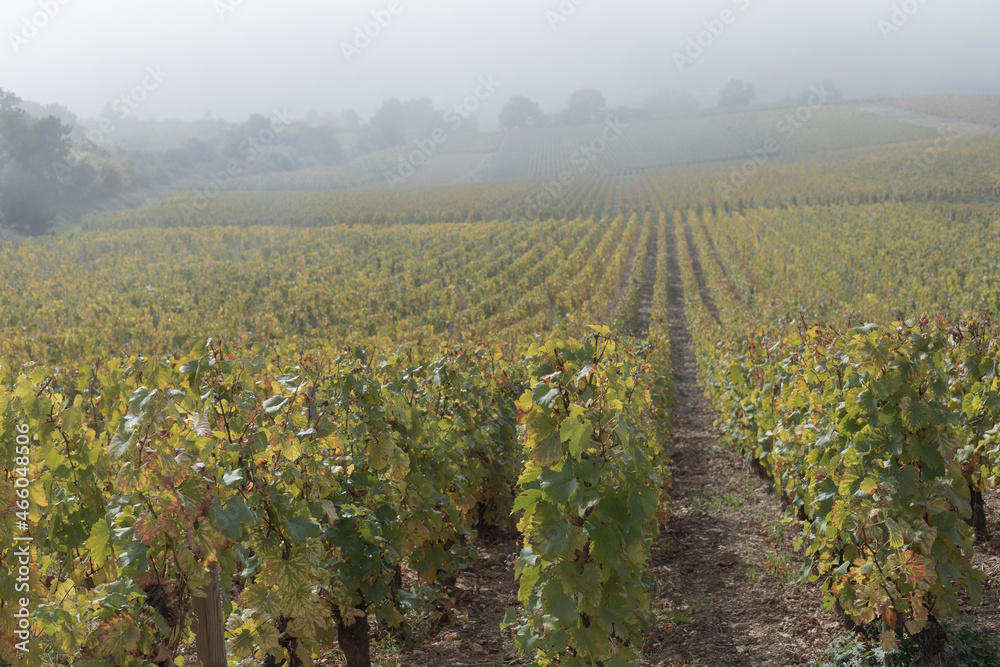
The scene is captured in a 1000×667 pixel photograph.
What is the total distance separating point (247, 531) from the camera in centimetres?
289

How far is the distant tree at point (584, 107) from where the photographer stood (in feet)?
627

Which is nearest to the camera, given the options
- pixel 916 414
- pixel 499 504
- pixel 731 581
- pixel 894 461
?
pixel 916 414

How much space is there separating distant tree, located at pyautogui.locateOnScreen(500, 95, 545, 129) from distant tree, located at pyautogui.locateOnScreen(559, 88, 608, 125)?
916cm

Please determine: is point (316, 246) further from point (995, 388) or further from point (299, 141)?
point (299, 141)

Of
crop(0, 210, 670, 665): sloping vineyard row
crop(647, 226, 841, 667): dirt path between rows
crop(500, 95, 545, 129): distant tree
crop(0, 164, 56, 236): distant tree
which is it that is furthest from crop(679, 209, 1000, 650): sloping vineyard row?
crop(500, 95, 545, 129): distant tree

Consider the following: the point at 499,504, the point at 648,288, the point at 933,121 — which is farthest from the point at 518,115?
the point at 499,504

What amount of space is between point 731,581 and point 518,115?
19382 centimetres

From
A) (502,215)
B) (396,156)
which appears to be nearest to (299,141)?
(396,156)

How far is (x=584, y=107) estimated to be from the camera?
194 m

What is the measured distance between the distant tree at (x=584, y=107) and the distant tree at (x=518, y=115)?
9.16m

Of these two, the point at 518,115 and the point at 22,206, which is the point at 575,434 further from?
the point at 518,115

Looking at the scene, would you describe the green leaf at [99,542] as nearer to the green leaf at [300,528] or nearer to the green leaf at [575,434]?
the green leaf at [300,528]

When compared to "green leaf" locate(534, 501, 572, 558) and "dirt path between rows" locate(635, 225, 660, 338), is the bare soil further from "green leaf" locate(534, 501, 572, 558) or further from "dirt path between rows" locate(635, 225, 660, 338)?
"green leaf" locate(534, 501, 572, 558)

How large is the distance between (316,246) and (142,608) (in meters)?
39.1
